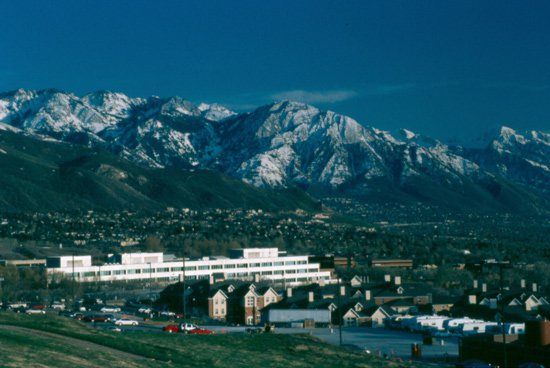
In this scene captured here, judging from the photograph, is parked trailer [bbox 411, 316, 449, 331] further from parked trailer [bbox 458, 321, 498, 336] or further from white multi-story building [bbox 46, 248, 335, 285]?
white multi-story building [bbox 46, 248, 335, 285]

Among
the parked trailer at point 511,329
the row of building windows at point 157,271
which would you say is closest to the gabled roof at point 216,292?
the parked trailer at point 511,329

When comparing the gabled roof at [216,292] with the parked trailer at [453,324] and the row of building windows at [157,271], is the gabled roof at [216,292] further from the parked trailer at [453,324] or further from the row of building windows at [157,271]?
the row of building windows at [157,271]

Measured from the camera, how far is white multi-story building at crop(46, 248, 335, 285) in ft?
448

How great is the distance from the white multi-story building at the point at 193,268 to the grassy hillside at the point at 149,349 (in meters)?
71.3

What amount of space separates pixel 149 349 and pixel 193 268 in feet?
323

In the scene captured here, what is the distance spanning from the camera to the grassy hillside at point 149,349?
39997mm

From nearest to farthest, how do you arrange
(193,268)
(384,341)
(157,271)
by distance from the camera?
(384,341) < (157,271) < (193,268)

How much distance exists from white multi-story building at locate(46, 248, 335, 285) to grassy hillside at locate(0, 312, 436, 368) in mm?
71265

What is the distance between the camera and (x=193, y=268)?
14625cm

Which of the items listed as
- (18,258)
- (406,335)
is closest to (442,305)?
(406,335)

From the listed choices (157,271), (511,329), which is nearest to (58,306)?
(157,271)

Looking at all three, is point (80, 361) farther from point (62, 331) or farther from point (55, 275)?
point (55, 275)

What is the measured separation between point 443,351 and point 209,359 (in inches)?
1162

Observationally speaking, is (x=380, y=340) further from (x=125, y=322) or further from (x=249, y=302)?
(x=249, y=302)
